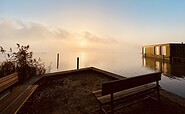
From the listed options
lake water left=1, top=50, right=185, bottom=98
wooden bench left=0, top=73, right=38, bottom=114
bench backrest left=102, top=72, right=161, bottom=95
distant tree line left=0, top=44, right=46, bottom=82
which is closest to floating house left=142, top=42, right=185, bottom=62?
lake water left=1, top=50, right=185, bottom=98

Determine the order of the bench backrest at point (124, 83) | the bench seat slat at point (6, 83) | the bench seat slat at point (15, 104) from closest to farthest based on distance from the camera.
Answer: the bench seat slat at point (15, 104) < the bench backrest at point (124, 83) < the bench seat slat at point (6, 83)

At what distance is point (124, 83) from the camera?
9.66ft

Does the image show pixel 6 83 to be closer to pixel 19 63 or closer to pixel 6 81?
pixel 6 81

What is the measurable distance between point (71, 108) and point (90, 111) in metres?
0.57

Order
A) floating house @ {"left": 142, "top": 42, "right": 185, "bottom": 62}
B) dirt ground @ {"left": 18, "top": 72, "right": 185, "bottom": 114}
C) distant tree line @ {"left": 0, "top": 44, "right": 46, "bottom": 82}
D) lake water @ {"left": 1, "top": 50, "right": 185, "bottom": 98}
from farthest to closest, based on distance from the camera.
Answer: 1. floating house @ {"left": 142, "top": 42, "right": 185, "bottom": 62}
2. lake water @ {"left": 1, "top": 50, "right": 185, "bottom": 98}
3. distant tree line @ {"left": 0, "top": 44, "right": 46, "bottom": 82}
4. dirt ground @ {"left": 18, "top": 72, "right": 185, "bottom": 114}

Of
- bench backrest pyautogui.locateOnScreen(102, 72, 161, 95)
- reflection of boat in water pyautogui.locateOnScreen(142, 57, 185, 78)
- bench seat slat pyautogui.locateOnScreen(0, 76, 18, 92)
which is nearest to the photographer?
bench backrest pyautogui.locateOnScreen(102, 72, 161, 95)

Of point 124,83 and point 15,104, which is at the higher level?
point 124,83

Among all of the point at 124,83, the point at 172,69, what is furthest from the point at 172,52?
the point at 124,83

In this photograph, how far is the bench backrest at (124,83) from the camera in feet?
A: 8.84

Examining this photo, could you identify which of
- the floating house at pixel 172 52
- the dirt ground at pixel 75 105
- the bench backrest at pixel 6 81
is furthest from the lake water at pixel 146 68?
the bench backrest at pixel 6 81

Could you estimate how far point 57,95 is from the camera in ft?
→ 15.4

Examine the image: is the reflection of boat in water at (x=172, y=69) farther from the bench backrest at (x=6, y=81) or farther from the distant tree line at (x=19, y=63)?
the bench backrest at (x=6, y=81)

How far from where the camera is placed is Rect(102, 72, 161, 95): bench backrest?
2695 mm

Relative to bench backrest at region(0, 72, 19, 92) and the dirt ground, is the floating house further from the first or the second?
bench backrest at region(0, 72, 19, 92)
